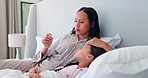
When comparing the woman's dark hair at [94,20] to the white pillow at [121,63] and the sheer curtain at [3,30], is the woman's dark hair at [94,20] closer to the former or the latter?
the white pillow at [121,63]

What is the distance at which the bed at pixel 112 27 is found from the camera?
713mm

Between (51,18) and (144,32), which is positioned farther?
(51,18)

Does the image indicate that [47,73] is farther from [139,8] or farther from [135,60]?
[139,8]

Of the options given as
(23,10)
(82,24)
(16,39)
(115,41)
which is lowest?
(16,39)

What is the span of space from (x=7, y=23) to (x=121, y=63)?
10.2 feet

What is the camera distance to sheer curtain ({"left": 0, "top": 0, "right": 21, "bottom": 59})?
11.1ft

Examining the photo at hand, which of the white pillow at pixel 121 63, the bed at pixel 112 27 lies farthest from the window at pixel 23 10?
the white pillow at pixel 121 63

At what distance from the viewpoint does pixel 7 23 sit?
3506mm

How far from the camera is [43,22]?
2467mm

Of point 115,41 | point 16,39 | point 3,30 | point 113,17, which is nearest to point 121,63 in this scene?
point 115,41

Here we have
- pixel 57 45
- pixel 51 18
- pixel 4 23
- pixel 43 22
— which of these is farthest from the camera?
pixel 4 23

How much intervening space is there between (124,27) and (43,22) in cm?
139

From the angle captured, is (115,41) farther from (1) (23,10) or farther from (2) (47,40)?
(1) (23,10)

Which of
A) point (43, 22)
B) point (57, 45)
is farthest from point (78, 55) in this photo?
point (43, 22)
